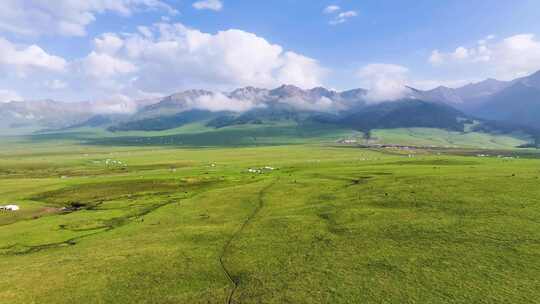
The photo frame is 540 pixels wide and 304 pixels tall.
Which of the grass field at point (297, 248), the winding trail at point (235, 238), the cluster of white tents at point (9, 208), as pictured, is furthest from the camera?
the cluster of white tents at point (9, 208)

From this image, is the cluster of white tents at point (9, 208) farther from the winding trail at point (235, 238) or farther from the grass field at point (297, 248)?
the winding trail at point (235, 238)

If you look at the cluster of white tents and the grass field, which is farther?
the cluster of white tents

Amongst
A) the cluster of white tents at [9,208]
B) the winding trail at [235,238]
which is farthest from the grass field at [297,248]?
the cluster of white tents at [9,208]

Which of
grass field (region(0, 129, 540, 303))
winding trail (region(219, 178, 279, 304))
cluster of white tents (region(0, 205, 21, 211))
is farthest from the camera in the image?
cluster of white tents (region(0, 205, 21, 211))

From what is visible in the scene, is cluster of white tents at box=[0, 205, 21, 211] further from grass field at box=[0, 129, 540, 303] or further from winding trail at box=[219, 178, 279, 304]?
winding trail at box=[219, 178, 279, 304]

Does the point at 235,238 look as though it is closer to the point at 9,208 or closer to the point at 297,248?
the point at 297,248

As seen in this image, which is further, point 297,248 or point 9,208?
point 9,208

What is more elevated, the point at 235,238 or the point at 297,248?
the point at 297,248

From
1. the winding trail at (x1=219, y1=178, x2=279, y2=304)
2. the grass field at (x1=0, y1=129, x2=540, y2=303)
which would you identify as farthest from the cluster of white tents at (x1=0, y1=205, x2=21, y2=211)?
the winding trail at (x1=219, y1=178, x2=279, y2=304)

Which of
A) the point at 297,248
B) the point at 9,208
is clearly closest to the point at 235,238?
the point at 297,248

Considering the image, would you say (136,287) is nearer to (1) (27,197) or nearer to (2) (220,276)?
(2) (220,276)

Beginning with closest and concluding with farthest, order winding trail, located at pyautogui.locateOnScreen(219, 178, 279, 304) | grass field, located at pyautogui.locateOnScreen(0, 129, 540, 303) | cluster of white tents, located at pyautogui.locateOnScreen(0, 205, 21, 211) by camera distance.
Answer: grass field, located at pyautogui.locateOnScreen(0, 129, 540, 303) → winding trail, located at pyautogui.locateOnScreen(219, 178, 279, 304) → cluster of white tents, located at pyautogui.locateOnScreen(0, 205, 21, 211)

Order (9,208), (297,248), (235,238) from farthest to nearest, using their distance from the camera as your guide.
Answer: (9,208), (235,238), (297,248)
